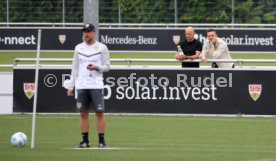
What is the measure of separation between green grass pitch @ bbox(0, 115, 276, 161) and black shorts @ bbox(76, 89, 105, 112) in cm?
72

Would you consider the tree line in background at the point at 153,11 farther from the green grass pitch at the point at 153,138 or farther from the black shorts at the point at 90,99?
the black shorts at the point at 90,99

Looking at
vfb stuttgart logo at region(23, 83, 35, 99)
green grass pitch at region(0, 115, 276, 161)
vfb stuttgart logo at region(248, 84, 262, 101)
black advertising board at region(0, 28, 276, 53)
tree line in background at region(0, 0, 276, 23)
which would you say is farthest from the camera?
tree line in background at region(0, 0, 276, 23)

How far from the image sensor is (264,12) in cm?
4319

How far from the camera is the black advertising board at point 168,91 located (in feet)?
74.2

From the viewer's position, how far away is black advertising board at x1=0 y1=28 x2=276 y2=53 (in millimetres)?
38406

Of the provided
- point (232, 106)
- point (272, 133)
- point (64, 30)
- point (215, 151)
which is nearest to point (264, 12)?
point (64, 30)

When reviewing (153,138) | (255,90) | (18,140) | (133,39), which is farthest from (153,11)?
(18,140)

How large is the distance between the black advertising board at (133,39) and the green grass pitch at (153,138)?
1593cm

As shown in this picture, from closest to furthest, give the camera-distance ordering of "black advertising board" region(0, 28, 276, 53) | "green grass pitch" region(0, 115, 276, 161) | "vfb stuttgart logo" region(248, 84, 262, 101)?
"green grass pitch" region(0, 115, 276, 161) < "vfb stuttgart logo" region(248, 84, 262, 101) < "black advertising board" region(0, 28, 276, 53)

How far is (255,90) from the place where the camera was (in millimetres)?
22516

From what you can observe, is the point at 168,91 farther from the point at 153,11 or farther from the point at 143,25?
the point at 153,11

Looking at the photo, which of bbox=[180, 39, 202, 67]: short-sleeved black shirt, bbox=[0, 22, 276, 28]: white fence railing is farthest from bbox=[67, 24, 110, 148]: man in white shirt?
bbox=[0, 22, 276, 28]: white fence railing

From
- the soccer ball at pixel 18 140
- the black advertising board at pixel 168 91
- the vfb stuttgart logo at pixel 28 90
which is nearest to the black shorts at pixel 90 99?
the soccer ball at pixel 18 140

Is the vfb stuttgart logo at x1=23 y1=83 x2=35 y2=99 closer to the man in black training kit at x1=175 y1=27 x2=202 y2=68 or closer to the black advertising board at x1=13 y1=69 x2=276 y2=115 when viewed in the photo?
the black advertising board at x1=13 y1=69 x2=276 y2=115
